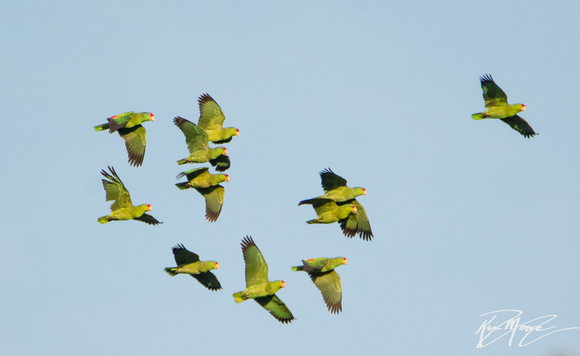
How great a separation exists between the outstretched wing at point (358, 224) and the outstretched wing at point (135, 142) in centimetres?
838

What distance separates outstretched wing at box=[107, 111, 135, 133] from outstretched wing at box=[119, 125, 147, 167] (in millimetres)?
688

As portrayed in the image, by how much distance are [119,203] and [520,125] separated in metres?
15.2

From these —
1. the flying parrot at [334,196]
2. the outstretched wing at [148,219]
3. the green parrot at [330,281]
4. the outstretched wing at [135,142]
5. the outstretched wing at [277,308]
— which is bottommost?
the outstretched wing at [277,308]

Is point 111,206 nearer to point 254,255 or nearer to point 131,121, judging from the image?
point 131,121

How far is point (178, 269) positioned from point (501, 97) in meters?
13.3

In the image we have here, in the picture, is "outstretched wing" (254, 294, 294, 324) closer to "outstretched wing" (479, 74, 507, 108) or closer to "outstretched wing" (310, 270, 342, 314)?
"outstretched wing" (310, 270, 342, 314)

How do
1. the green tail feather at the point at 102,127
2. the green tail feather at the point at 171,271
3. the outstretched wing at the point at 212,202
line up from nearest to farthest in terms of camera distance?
the green tail feather at the point at 171,271 → the green tail feather at the point at 102,127 → the outstretched wing at the point at 212,202

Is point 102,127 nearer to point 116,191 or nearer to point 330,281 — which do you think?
point 116,191

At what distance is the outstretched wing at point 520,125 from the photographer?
108 feet

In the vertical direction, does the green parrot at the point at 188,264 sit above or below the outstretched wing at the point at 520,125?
below

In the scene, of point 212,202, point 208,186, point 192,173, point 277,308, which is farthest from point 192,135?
point 277,308

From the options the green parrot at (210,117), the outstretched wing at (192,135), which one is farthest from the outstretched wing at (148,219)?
Result: the green parrot at (210,117)

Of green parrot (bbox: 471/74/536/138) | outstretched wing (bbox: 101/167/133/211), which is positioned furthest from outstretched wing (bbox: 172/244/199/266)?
green parrot (bbox: 471/74/536/138)

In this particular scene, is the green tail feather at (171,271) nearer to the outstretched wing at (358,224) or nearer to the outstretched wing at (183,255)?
the outstretched wing at (183,255)
